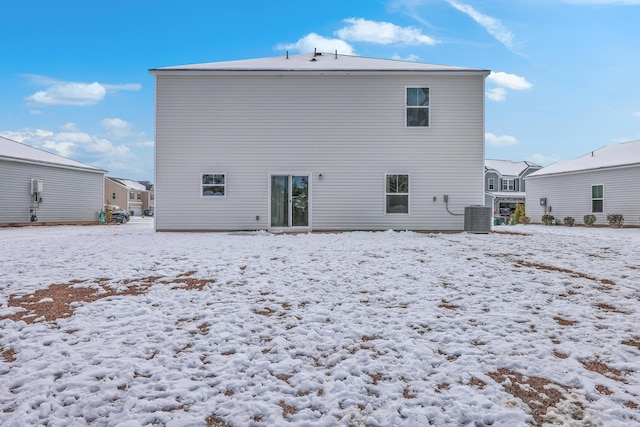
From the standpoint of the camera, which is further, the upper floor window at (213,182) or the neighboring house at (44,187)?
the neighboring house at (44,187)

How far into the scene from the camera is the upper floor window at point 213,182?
40.0 ft

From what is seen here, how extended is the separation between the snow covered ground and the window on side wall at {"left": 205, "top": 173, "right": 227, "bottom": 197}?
21.7 ft

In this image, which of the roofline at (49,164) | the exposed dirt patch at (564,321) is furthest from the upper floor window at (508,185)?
the exposed dirt patch at (564,321)

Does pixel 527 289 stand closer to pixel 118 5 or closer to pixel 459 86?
pixel 459 86

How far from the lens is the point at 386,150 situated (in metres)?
12.2

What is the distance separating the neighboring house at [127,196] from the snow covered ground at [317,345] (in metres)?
38.2

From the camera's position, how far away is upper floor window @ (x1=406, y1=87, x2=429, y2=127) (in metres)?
12.2

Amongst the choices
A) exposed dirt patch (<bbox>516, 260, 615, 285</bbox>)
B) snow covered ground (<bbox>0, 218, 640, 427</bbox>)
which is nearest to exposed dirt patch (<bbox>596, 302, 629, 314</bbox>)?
snow covered ground (<bbox>0, 218, 640, 427</bbox>)

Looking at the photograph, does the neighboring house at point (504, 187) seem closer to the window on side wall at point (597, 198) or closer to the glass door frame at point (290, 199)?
the window on side wall at point (597, 198)

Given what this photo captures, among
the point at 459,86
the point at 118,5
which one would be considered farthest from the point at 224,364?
the point at 118,5

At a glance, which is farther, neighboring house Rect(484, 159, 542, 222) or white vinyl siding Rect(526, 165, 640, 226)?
neighboring house Rect(484, 159, 542, 222)

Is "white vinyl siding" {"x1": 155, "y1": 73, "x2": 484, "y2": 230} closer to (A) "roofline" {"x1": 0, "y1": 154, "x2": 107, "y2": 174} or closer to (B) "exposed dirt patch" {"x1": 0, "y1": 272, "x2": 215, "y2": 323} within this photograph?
(B) "exposed dirt patch" {"x1": 0, "y1": 272, "x2": 215, "y2": 323}

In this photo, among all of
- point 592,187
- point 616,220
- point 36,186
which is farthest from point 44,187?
point 592,187

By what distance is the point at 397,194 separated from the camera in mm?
12250
